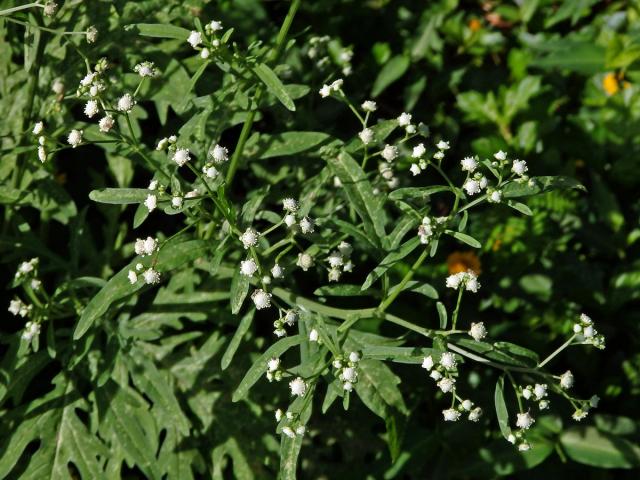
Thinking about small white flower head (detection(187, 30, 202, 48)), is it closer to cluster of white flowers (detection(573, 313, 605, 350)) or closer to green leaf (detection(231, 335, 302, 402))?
green leaf (detection(231, 335, 302, 402))

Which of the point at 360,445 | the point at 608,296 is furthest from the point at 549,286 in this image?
the point at 360,445

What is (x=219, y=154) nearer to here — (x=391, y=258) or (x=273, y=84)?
(x=273, y=84)

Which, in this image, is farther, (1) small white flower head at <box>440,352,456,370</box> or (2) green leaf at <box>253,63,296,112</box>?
(2) green leaf at <box>253,63,296,112</box>

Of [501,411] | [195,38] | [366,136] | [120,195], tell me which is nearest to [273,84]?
[195,38]

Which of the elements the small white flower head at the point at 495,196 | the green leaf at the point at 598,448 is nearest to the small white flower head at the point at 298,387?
the small white flower head at the point at 495,196

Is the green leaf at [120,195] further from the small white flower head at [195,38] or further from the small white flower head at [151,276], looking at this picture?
the small white flower head at [195,38]

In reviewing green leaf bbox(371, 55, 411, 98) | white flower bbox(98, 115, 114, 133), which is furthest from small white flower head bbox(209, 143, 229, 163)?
green leaf bbox(371, 55, 411, 98)

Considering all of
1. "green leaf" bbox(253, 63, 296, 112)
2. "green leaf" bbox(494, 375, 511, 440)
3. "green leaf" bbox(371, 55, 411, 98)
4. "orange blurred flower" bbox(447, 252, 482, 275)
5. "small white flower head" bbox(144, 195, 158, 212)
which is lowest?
"orange blurred flower" bbox(447, 252, 482, 275)

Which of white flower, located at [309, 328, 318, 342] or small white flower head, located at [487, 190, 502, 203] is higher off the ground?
small white flower head, located at [487, 190, 502, 203]
